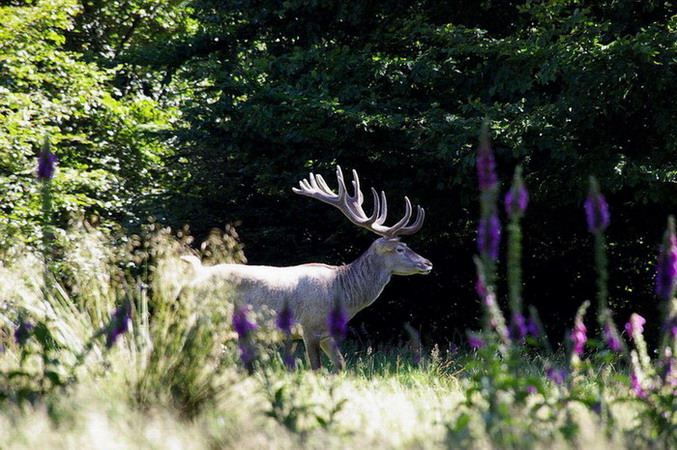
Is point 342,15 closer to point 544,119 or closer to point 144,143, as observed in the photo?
point 544,119

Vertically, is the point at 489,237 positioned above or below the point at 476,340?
above

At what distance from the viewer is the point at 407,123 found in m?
12.1

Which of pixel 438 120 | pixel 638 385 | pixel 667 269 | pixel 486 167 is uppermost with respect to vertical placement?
pixel 438 120

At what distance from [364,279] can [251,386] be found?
419 cm

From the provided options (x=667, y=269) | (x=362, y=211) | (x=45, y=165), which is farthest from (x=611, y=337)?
(x=362, y=211)

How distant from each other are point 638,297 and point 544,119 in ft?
13.6

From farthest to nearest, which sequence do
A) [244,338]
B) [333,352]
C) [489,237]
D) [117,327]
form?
[333,352] → [244,338] → [117,327] → [489,237]

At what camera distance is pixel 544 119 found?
35.4ft

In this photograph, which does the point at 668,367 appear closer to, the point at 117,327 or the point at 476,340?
the point at 476,340

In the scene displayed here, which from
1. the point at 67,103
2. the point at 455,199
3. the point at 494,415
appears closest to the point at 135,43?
the point at 67,103

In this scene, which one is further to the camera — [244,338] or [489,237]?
[244,338]

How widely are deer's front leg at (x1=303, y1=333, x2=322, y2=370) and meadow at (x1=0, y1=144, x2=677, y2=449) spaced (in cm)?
→ 198

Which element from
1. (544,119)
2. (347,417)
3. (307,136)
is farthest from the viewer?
(307,136)

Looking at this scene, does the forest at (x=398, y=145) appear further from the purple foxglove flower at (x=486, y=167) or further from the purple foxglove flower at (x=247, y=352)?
the purple foxglove flower at (x=486, y=167)
